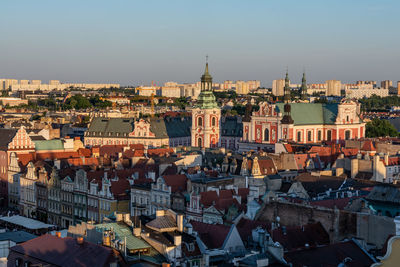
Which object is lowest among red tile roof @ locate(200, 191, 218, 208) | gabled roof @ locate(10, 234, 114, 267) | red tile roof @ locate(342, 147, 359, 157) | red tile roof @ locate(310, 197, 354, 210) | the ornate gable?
gabled roof @ locate(10, 234, 114, 267)

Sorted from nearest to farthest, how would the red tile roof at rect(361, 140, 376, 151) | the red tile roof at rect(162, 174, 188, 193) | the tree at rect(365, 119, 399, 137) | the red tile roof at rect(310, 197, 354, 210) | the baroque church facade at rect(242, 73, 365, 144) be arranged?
the red tile roof at rect(310, 197, 354, 210)
the red tile roof at rect(162, 174, 188, 193)
the red tile roof at rect(361, 140, 376, 151)
the baroque church facade at rect(242, 73, 365, 144)
the tree at rect(365, 119, 399, 137)

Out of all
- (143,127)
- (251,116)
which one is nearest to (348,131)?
(251,116)

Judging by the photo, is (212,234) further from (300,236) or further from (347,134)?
(347,134)

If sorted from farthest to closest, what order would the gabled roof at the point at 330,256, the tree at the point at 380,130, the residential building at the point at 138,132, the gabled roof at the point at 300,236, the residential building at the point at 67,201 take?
1. the tree at the point at 380,130
2. the residential building at the point at 138,132
3. the residential building at the point at 67,201
4. the gabled roof at the point at 300,236
5. the gabled roof at the point at 330,256

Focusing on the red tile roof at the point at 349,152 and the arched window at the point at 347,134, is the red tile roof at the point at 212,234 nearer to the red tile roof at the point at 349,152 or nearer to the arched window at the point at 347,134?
the red tile roof at the point at 349,152

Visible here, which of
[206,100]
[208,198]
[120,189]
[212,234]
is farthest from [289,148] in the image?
[212,234]

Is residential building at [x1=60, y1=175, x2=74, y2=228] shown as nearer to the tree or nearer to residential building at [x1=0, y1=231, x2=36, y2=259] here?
residential building at [x1=0, y1=231, x2=36, y2=259]

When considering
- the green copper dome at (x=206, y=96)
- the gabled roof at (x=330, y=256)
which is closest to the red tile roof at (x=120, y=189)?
the gabled roof at (x=330, y=256)

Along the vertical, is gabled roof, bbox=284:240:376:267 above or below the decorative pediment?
below

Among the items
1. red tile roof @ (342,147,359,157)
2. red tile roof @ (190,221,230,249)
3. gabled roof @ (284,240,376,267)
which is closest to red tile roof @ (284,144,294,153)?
red tile roof @ (342,147,359,157)
